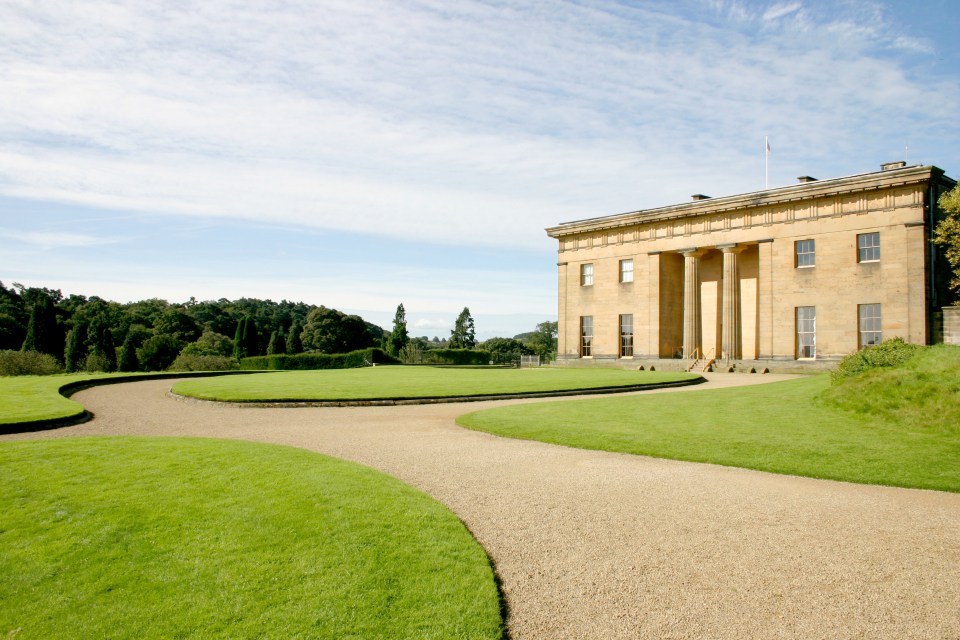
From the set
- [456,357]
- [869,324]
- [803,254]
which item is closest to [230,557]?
[869,324]

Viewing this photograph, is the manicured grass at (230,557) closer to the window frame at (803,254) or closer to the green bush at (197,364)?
the window frame at (803,254)

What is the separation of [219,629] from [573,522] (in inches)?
159

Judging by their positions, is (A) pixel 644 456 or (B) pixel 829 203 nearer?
(A) pixel 644 456

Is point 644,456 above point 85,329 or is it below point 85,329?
below

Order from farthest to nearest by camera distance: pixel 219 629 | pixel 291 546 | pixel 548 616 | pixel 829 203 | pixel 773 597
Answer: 1. pixel 829 203
2. pixel 291 546
3. pixel 773 597
4. pixel 548 616
5. pixel 219 629

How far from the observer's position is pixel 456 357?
63.5 metres

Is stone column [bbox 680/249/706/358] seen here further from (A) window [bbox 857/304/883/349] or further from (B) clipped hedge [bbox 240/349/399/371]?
(B) clipped hedge [bbox 240/349/399/371]

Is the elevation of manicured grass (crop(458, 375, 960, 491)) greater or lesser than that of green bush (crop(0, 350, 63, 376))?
lesser

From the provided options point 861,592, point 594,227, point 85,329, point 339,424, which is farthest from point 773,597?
point 85,329

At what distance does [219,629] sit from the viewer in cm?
473

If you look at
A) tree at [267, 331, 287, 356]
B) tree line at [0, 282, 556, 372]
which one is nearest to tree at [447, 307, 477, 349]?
tree line at [0, 282, 556, 372]

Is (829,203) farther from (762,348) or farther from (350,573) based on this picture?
(350,573)

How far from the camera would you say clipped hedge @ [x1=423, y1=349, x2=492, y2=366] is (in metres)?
63.3

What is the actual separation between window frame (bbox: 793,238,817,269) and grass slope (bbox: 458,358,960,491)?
19810 mm
